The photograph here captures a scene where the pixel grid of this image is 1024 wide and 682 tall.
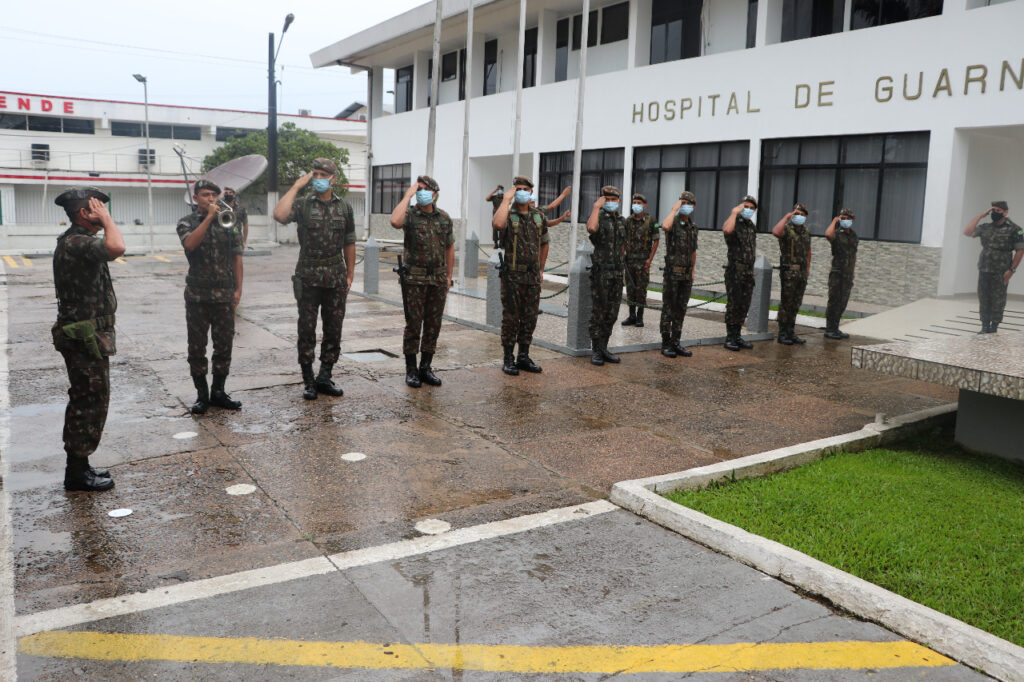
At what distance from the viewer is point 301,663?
11.1 ft

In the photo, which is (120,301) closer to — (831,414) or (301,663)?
(831,414)

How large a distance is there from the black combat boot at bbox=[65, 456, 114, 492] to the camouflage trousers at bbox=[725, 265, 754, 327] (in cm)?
803

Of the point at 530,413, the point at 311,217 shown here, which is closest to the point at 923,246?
the point at 530,413

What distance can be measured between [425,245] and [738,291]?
4789mm

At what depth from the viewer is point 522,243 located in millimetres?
8773

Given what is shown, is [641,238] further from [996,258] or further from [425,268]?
[996,258]

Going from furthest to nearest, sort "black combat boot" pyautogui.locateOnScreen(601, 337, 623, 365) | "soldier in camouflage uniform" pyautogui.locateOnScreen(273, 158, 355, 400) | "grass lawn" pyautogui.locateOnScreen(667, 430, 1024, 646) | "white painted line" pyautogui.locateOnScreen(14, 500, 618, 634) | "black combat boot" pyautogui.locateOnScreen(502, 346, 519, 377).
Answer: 1. "black combat boot" pyautogui.locateOnScreen(601, 337, 623, 365)
2. "black combat boot" pyautogui.locateOnScreen(502, 346, 519, 377)
3. "soldier in camouflage uniform" pyautogui.locateOnScreen(273, 158, 355, 400)
4. "grass lawn" pyautogui.locateOnScreen(667, 430, 1024, 646)
5. "white painted line" pyautogui.locateOnScreen(14, 500, 618, 634)

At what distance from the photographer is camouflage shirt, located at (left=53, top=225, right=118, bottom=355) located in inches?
197

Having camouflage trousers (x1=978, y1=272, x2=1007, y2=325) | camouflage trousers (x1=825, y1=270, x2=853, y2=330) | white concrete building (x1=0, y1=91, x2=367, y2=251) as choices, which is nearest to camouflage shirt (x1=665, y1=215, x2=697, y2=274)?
camouflage trousers (x1=825, y1=270, x2=853, y2=330)

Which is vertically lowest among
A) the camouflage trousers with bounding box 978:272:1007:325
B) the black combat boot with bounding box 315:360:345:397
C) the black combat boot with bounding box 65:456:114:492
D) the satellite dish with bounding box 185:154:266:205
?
the black combat boot with bounding box 65:456:114:492

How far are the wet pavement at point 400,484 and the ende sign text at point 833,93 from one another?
6445mm

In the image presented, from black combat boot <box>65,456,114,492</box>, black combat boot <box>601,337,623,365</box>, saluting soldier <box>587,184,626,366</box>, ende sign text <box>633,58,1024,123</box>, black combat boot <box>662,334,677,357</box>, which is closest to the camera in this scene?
black combat boot <box>65,456,114,492</box>

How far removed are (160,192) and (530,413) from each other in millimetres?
47710

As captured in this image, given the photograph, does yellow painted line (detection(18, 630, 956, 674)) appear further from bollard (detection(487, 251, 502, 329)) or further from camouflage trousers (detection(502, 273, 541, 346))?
bollard (detection(487, 251, 502, 329))
